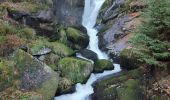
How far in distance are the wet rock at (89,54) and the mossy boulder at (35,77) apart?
3.39 metres

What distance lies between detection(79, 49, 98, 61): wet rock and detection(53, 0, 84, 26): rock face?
140 inches

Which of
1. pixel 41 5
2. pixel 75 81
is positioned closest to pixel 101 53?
pixel 75 81

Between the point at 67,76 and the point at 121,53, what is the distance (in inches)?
106

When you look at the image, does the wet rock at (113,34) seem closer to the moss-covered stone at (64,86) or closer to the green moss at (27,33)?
the green moss at (27,33)

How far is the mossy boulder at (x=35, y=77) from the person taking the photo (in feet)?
42.3

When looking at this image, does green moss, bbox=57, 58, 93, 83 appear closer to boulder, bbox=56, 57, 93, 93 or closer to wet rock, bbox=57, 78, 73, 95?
boulder, bbox=56, 57, 93, 93

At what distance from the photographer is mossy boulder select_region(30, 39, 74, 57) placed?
15.6 meters

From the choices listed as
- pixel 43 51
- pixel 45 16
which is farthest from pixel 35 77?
pixel 45 16

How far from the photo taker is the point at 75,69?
1472 cm

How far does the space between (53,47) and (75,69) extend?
2052 millimetres

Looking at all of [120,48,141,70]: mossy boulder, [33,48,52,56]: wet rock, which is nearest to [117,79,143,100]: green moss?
[120,48,141,70]: mossy boulder

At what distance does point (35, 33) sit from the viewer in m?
17.5

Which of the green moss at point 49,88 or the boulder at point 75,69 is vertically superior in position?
the boulder at point 75,69

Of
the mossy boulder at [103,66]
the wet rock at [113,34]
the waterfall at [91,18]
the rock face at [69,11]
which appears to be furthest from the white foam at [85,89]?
the rock face at [69,11]
